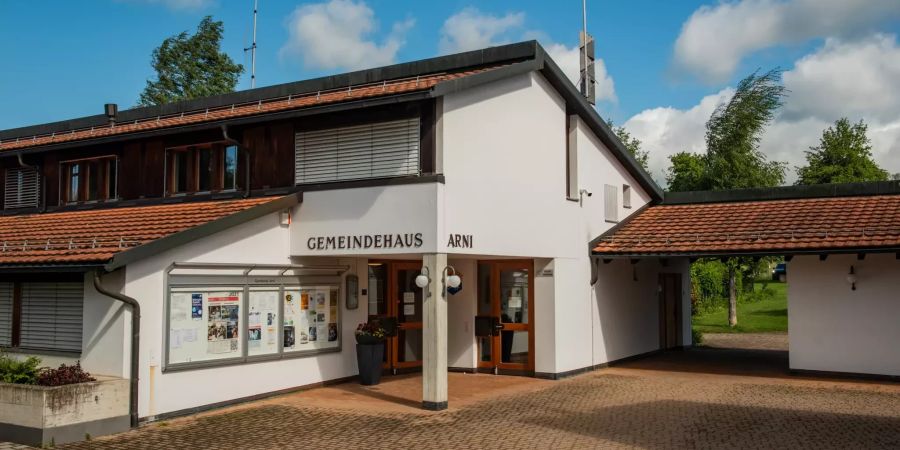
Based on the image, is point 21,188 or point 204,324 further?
point 21,188

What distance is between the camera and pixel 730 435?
33.9 ft

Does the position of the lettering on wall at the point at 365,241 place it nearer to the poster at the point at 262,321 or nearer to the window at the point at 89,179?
the poster at the point at 262,321

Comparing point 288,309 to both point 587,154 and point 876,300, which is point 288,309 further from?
point 876,300

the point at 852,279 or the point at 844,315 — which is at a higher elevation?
the point at 852,279

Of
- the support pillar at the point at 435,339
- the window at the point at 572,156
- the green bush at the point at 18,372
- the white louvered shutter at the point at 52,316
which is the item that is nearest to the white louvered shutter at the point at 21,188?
the white louvered shutter at the point at 52,316

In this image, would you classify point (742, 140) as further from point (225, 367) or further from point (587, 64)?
point (225, 367)

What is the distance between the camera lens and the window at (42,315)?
472 inches

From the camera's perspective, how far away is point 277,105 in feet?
51.1

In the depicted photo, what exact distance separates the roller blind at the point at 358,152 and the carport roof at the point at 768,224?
6.00m

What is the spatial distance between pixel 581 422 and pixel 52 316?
27.0 feet

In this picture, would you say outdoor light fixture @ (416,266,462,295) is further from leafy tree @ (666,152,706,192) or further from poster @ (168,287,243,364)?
leafy tree @ (666,152,706,192)

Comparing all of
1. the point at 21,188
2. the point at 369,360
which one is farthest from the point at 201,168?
the point at 21,188

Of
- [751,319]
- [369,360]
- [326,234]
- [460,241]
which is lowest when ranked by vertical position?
[751,319]

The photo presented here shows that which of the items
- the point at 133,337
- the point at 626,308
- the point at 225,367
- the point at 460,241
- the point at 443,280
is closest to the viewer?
the point at 133,337
